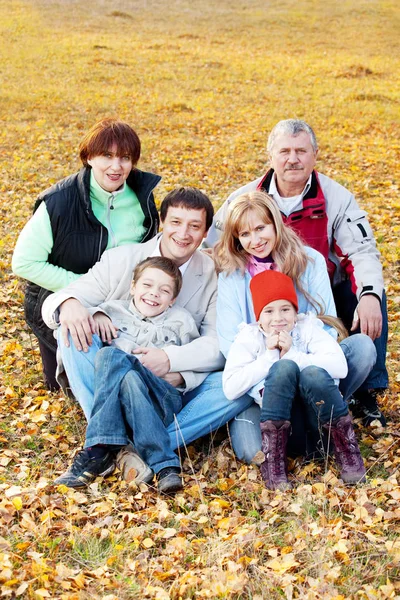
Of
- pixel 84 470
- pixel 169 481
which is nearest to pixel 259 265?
pixel 169 481

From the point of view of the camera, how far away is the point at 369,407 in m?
4.97

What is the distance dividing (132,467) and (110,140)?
7.37ft

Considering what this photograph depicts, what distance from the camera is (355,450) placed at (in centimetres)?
414

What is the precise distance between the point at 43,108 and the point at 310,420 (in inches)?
565

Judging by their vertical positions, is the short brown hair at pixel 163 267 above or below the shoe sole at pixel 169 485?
above

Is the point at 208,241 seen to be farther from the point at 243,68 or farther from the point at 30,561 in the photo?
the point at 243,68

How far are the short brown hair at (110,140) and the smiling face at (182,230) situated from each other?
1.98ft

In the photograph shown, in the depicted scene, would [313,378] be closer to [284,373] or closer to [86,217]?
[284,373]

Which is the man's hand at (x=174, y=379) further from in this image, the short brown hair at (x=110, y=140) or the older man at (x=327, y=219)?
the short brown hair at (x=110, y=140)

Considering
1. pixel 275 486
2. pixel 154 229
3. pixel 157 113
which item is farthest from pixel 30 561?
pixel 157 113

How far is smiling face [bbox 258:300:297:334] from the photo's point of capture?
4.29m

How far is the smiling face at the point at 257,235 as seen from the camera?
177 inches

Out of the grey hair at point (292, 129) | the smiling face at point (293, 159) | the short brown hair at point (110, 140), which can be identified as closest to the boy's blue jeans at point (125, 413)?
the short brown hair at point (110, 140)

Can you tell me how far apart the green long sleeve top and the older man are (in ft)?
2.32
